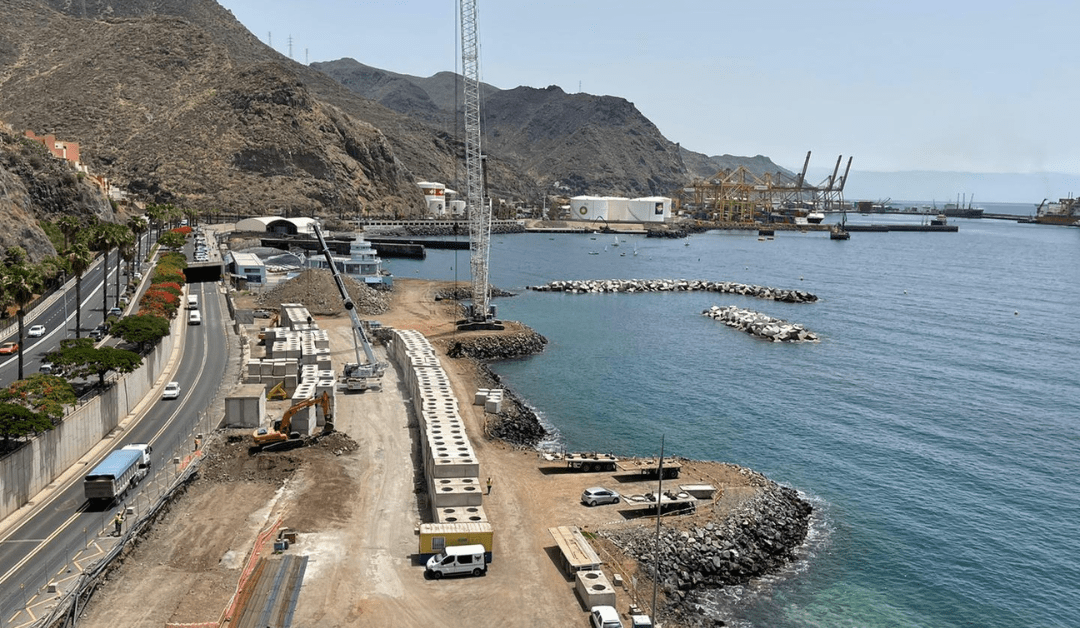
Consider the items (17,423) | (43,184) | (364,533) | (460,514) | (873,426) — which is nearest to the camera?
(17,423)

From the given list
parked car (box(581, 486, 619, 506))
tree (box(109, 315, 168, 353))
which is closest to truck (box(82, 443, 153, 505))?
tree (box(109, 315, 168, 353))

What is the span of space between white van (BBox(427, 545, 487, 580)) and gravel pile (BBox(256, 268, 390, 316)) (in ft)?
223

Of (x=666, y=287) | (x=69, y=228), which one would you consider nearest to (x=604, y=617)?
(x=69, y=228)

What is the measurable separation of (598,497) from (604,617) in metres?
13.4

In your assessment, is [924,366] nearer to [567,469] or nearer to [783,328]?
[783,328]

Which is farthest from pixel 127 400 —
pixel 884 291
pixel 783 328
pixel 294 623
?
pixel 884 291

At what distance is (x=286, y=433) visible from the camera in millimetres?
49062

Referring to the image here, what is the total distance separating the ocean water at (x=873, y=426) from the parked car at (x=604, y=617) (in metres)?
7.52

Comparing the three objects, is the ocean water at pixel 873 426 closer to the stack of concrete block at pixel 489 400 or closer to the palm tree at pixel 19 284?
the stack of concrete block at pixel 489 400

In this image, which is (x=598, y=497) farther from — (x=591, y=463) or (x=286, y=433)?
(x=286, y=433)

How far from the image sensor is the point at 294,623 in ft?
98.9

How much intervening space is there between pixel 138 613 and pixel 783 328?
87845mm

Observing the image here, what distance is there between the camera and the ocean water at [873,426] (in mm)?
40062

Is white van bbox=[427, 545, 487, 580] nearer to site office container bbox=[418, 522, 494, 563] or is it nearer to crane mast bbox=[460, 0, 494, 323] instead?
site office container bbox=[418, 522, 494, 563]
